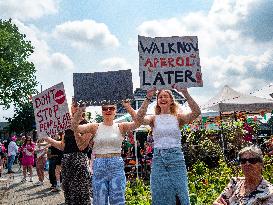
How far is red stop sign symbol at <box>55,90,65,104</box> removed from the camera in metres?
7.29

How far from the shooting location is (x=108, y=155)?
18.2 feet

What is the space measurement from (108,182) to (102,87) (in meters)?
1.24

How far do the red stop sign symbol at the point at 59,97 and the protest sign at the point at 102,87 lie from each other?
4.11 feet

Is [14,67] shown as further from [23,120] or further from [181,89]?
[181,89]

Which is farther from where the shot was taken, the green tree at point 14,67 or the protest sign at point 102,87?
the green tree at point 14,67

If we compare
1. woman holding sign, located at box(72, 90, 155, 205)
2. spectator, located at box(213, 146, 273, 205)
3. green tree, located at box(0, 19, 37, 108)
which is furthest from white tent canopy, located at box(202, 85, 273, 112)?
green tree, located at box(0, 19, 37, 108)

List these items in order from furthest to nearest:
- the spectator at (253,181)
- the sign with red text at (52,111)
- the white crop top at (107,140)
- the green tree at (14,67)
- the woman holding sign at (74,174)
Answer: the green tree at (14,67), the sign with red text at (52,111), the woman holding sign at (74,174), the white crop top at (107,140), the spectator at (253,181)

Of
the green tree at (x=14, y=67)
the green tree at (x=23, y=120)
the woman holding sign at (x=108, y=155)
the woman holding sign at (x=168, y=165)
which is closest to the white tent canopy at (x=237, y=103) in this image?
the woman holding sign at (x=108, y=155)

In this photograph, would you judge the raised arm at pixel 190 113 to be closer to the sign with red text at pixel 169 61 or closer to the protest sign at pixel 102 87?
the sign with red text at pixel 169 61

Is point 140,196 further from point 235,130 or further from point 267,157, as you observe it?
point 235,130

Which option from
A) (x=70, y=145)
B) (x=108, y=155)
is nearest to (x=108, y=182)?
(x=108, y=155)

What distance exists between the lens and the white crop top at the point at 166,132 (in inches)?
207

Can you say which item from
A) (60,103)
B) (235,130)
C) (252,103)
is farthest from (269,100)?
(60,103)

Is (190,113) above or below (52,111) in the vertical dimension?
below
